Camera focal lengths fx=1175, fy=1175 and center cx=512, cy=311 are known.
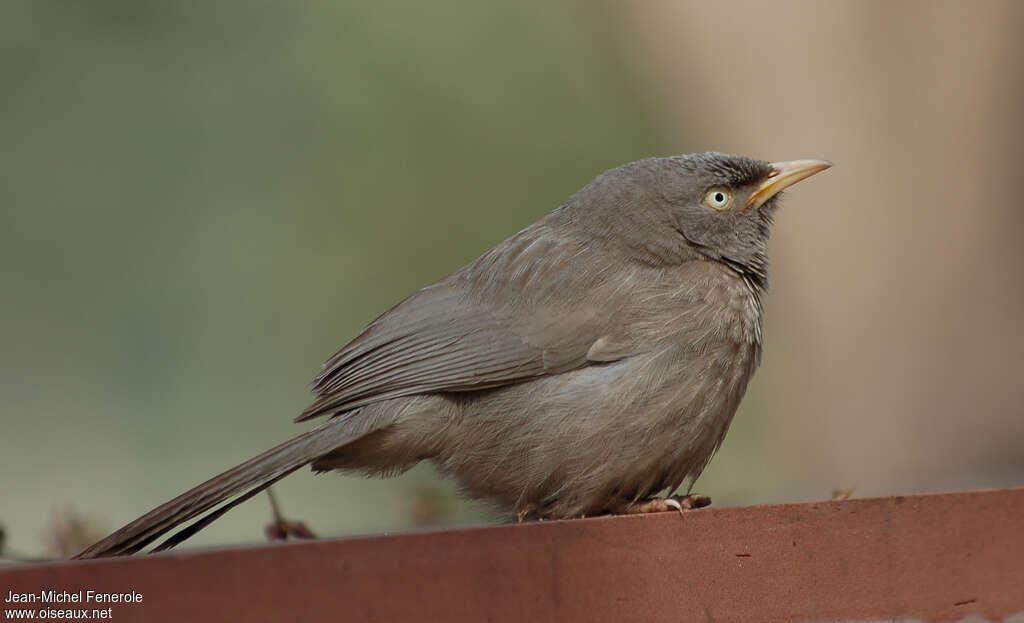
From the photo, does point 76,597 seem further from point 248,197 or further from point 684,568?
point 248,197

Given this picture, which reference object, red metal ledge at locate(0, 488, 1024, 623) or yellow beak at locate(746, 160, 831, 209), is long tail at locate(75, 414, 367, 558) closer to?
red metal ledge at locate(0, 488, 1024, 623)

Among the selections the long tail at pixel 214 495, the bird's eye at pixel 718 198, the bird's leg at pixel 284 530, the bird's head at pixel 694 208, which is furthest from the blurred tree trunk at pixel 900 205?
the long tail at pixel 214 495

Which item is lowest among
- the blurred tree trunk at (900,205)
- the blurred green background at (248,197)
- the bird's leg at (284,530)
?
the bird's leg at (284,530)

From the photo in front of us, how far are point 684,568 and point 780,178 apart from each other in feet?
7.85

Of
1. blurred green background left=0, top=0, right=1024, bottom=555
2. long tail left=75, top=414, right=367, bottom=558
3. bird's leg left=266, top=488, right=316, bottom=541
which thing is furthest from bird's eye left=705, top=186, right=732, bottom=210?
blurred green background left=0, top=0, right=1024, bottom=555

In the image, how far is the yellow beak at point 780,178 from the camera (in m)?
5.01

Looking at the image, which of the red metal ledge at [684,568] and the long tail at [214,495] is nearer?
the red metal ledge at [684,568]

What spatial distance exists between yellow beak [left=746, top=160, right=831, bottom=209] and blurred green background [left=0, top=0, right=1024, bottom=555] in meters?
4.00

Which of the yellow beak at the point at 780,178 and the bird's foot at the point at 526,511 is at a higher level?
the yellow beak at the point at 780,178

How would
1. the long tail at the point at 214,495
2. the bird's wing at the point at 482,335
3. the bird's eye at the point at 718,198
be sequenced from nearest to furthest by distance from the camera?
the long tail at the point at 214,495
the bird's wing at the point at 482,335
the bird's eye at the point at 718,198

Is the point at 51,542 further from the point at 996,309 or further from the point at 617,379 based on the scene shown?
the point at 996,309

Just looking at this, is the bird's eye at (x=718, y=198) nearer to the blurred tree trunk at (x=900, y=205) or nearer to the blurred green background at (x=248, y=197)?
the blurred tree trunk at (x=900, y=205)

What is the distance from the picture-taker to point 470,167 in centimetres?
1244

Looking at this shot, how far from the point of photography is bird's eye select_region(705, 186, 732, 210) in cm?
494
